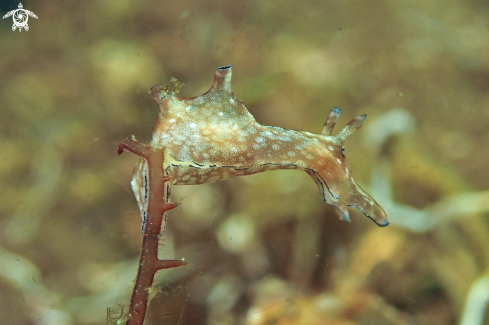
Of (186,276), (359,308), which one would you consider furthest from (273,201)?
(359,308)

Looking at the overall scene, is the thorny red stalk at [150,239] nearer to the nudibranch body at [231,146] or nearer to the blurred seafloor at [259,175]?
the nudibranch body at [231,146]

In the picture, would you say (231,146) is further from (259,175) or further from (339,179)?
(339,179)

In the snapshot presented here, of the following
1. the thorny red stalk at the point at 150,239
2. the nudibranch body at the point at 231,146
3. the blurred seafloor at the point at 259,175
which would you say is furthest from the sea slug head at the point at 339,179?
the thorny red stalk at the point at 150,239

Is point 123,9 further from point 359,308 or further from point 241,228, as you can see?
point 359,308

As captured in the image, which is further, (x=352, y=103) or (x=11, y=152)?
(x=352, y=103)

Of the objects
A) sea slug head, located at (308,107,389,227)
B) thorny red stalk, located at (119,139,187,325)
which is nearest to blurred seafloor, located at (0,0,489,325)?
sea slug head, located at (308,107,389,227)

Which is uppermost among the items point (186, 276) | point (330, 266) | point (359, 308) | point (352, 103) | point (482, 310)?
point (352, 103)
